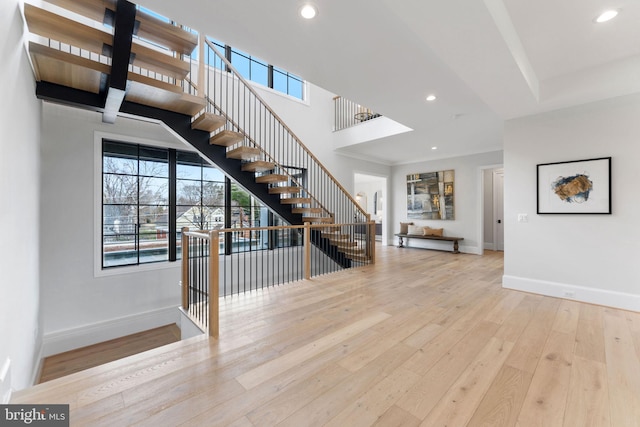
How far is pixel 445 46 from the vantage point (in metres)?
2.24

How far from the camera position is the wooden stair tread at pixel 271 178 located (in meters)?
Answer: 4.17

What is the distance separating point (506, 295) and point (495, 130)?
3.30 meters

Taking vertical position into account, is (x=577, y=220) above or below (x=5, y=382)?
above

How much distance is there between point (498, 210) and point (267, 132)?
6.79 metres

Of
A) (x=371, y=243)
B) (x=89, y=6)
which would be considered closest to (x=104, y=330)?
(x=89, y=6)

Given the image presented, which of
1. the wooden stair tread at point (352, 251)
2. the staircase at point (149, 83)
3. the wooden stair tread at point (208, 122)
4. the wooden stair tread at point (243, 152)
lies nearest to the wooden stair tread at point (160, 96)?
the staircase at point (149, 83)

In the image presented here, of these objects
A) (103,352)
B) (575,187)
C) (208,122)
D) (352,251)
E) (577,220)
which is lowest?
(103,352)

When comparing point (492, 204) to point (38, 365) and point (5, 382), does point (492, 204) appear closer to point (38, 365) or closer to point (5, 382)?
point (5, 382)

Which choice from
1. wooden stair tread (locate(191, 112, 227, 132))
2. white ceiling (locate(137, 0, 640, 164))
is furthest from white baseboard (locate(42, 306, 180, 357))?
white ceiling (locate(137, 0, 640, 164))

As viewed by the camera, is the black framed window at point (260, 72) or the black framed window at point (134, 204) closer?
the black framed window at point (134, 204)

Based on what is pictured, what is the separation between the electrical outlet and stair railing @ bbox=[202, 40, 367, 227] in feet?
11.2

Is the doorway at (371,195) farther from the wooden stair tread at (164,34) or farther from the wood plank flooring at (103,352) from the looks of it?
the wooden stair tread at (164,34)

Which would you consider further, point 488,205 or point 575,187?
point 488,205

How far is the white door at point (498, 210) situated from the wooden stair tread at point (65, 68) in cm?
885
